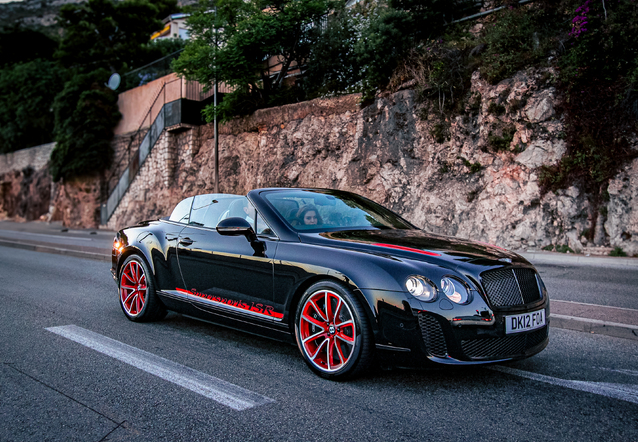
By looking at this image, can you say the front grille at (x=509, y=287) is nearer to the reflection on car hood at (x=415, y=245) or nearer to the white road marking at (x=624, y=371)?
the reflection on car hood at (x=415, y=245)

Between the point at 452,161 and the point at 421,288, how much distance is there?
44.4ft

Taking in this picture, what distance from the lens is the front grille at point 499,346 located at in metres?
3.21

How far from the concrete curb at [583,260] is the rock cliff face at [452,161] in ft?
3.14

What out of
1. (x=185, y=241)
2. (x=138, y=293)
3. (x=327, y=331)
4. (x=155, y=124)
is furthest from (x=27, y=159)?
(x=327, y=331)

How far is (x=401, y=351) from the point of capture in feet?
10.7

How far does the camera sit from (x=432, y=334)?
319 centimetres

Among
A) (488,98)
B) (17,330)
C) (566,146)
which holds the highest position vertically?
(488,98)

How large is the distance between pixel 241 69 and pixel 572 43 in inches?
503

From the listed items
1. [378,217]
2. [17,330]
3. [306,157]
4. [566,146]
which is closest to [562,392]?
[378,217]

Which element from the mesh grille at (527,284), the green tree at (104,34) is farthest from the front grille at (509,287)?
the green tree at (104,34)

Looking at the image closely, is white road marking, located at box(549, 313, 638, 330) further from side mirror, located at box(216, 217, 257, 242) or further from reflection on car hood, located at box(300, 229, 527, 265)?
side mirror, located at box(216, 217, 257, 242)

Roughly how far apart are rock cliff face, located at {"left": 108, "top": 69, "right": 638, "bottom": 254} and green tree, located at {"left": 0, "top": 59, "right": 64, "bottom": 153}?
25.4 metres

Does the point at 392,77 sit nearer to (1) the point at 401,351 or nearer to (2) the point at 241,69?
(2) the point at 241,69

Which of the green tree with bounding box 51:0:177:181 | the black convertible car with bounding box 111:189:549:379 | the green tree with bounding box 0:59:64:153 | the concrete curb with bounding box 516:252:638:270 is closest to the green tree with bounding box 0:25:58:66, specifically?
the green tree with bounding box 0:59:64:153
